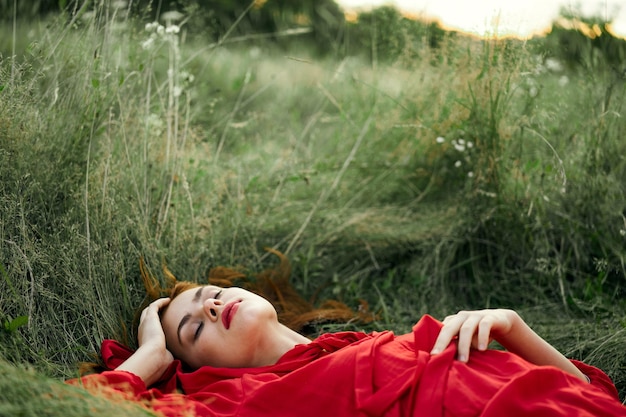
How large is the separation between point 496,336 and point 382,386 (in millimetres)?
386

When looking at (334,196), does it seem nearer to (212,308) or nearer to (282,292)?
(282,292)

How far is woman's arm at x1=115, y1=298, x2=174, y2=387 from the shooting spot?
224 centimetres

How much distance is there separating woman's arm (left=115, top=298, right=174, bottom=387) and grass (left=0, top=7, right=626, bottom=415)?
17 cm

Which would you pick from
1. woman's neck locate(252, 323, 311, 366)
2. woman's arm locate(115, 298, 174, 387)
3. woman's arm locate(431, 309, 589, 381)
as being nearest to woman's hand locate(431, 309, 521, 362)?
woman's arm locate(431, 309, 589, 381)

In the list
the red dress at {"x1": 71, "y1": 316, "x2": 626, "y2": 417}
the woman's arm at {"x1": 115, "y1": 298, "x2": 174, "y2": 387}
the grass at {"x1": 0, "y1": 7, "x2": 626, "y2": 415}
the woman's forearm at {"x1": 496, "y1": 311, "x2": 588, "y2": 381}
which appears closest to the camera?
the red dress at {"x1": 71, "y1": 316, "x2": 626, "y2": 417}

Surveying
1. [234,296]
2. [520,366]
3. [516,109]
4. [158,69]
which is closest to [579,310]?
[516,109]

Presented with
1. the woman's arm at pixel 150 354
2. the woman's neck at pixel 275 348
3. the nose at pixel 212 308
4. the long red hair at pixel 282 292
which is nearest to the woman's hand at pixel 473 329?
the woman's neck at pixel 275 348

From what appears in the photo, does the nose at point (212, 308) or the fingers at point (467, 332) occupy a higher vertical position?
the fingers at point (467, 332)

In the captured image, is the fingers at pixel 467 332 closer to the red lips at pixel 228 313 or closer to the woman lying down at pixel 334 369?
the woman lying down at pixel 334 369

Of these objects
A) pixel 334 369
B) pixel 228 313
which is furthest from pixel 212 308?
pixel 334 369

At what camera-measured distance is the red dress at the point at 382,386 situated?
186 cm

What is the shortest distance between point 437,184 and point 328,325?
1.26 m

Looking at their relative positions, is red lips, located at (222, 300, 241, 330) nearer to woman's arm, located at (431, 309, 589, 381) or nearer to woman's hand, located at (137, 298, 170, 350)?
woman's hand, located at (137, 298, 170, 350)

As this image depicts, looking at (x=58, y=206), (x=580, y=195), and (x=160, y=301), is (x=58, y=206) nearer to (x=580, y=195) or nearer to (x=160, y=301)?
(x=160, y=301)
